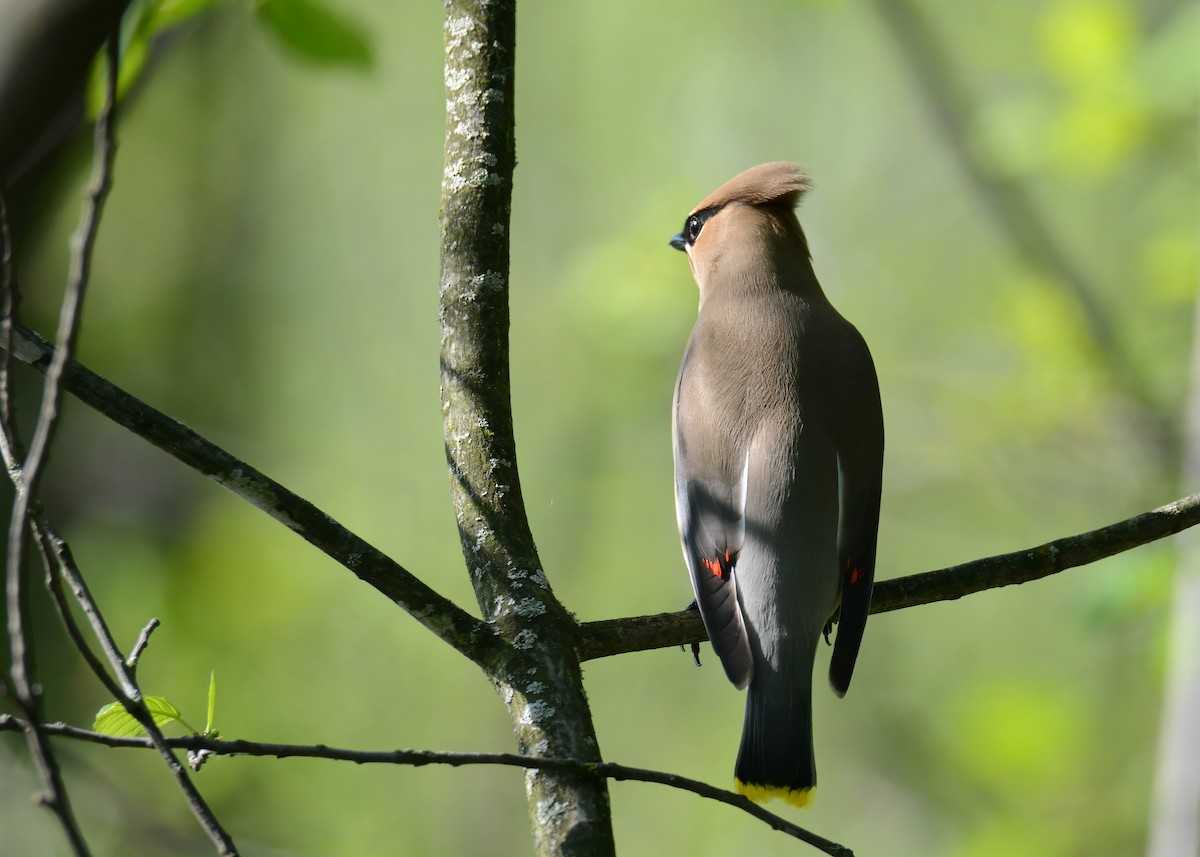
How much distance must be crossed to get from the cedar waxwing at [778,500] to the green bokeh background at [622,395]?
1837mm

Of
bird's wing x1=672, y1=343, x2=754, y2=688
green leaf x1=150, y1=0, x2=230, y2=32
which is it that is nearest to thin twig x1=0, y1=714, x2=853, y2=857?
bird's wing x1=672, y1=343, x2=754, y2=688

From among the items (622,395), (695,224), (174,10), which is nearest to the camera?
(174,10)

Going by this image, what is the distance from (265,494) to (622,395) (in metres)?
6.75

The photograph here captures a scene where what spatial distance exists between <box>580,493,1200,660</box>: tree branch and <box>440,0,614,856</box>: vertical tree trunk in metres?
0.33

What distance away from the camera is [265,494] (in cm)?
185

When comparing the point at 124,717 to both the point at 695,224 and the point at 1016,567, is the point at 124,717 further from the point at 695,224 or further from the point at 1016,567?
the point at 695,224

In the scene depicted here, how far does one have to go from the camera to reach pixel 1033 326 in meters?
6.45

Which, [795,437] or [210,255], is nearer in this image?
[795,437]

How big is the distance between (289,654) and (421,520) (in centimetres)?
138

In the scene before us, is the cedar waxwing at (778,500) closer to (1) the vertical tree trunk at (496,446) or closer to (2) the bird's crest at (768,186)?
(2) the bird's crest at (768,186)

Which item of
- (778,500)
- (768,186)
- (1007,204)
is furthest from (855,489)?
(1007,204)

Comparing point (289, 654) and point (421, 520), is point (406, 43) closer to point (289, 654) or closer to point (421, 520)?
point (421, 520)

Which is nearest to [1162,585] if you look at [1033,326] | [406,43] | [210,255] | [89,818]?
[1033,326]

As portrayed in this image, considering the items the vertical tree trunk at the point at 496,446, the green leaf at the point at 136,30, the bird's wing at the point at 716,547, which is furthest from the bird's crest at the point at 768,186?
the green leaf at the point at 136,30
